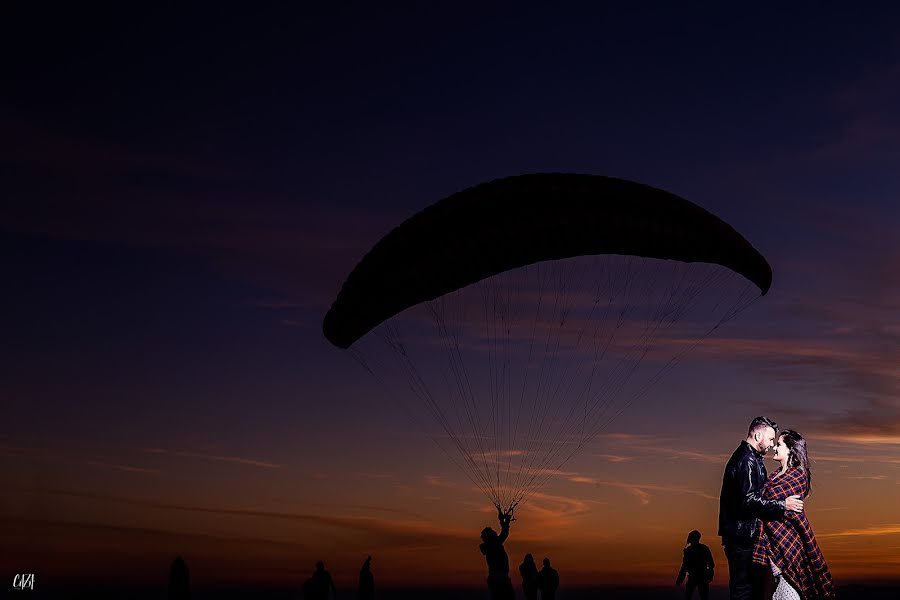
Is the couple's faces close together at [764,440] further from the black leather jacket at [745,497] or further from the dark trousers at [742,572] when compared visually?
the dark trousers at [742,572]

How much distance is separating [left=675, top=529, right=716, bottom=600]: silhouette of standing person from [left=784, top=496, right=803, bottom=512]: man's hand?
12.3m

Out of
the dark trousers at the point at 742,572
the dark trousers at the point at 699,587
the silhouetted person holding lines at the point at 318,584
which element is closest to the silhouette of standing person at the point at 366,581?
the silhouetted person holding lines at the point at 318,584

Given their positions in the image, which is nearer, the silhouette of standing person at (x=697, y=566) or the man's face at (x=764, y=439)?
the man's face at (x=764, y=439)

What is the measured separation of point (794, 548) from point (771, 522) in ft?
1.29

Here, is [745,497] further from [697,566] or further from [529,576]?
[529,576]

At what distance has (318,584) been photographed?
31188 millimetres

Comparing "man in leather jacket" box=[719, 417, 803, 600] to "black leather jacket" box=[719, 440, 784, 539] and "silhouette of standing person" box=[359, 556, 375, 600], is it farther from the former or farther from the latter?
"silhouette of standing person" box=[359, 556, 375, 600]

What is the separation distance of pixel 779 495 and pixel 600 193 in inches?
310

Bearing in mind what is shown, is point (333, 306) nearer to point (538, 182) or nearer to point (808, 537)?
point (538, 182)

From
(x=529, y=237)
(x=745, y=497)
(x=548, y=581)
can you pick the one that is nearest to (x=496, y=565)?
(x=529, y=237)

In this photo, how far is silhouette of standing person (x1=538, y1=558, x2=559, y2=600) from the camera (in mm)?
31297

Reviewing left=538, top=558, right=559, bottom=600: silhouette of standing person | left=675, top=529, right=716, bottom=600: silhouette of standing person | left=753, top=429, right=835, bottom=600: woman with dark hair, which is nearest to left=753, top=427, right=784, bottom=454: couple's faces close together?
left=753, top=429, right=835, bottom=600: woman with dark hair

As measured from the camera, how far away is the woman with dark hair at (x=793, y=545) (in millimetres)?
12844

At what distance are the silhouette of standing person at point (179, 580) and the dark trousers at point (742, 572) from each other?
65.0 ft
